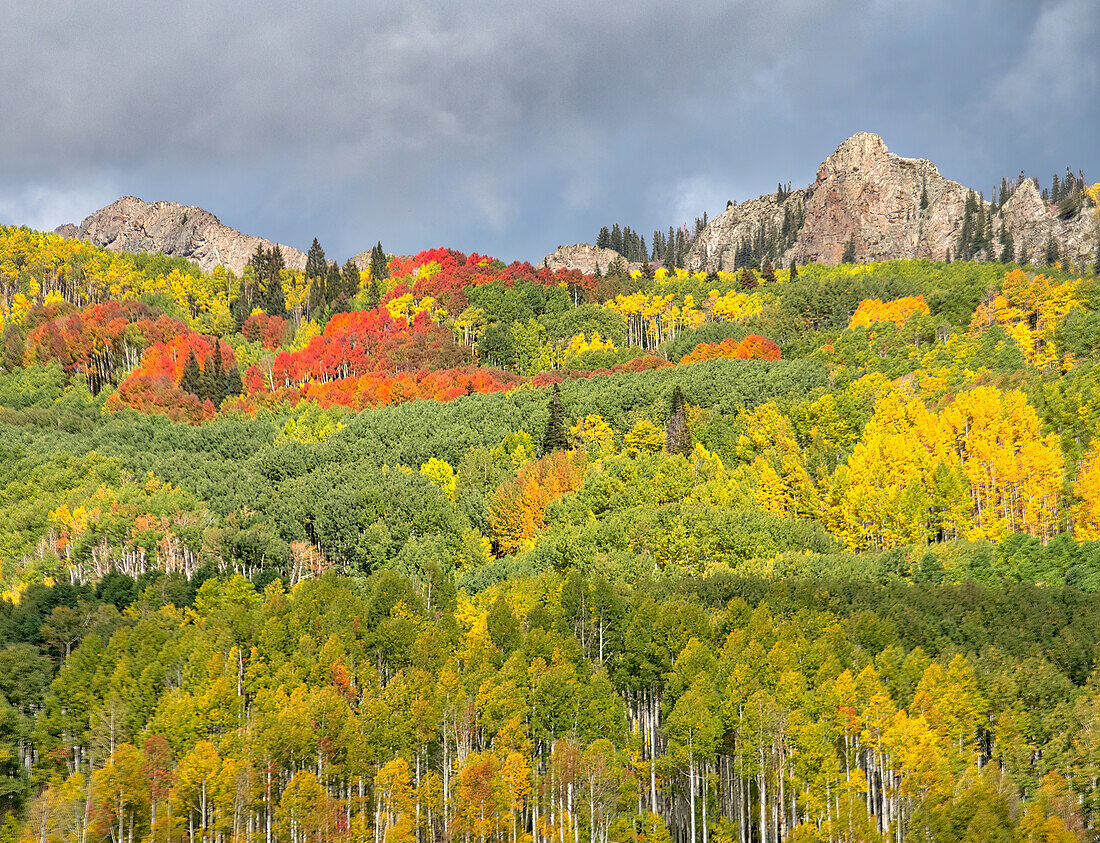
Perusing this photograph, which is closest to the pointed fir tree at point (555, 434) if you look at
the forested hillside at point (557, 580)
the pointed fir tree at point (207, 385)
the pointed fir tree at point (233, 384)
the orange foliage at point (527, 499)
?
the forested hillside at point (557, 580)

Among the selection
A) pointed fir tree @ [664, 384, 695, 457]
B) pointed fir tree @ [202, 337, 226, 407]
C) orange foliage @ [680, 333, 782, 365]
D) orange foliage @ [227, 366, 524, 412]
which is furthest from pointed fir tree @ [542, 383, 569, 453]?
pointed fir tree @ [202, 337, 226, 407]

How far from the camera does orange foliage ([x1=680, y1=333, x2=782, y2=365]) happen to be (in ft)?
533

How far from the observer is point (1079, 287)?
502 ft

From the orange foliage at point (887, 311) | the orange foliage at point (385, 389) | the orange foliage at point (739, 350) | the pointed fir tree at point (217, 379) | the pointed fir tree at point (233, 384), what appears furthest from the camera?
the orange foliage at point (887, 311)

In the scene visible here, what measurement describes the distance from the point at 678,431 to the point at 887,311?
201 feet

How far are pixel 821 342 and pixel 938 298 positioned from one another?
82.9ft

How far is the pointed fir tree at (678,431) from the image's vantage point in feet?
414

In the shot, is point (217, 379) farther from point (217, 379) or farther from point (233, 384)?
point (233, 384)

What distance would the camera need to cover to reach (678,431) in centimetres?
12675

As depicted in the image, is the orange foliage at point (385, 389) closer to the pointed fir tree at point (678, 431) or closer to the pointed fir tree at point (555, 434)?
the pointed fir tree at point (555, 434)

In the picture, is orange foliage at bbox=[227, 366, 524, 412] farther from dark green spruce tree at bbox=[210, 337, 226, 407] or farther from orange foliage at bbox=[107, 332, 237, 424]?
orange foliage at bbox=[107, 332, 237, 424]

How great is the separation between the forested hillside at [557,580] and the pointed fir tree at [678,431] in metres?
0.52

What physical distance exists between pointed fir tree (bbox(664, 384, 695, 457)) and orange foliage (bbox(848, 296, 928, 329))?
164 feet

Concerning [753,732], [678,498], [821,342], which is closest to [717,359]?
[821,342]
